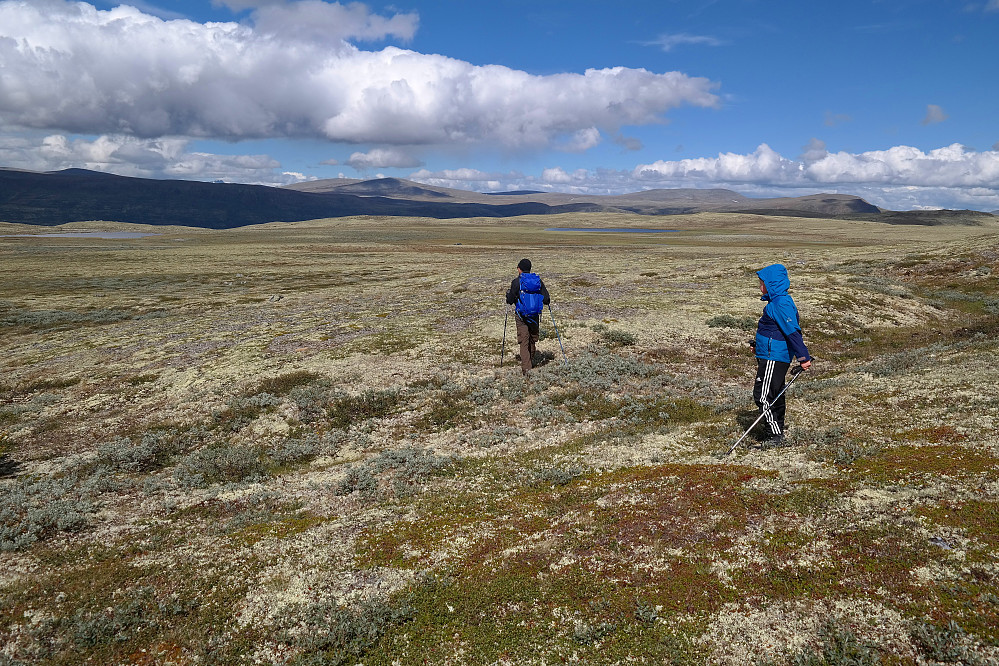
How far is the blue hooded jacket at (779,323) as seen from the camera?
1180 cm

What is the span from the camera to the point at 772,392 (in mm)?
12266

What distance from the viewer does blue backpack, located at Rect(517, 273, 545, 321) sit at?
67.2ft

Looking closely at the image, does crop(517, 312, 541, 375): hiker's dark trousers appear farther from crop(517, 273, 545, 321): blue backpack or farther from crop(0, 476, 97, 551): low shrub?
crop(0, 476, 97, 551): low shrub

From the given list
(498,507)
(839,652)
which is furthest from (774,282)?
(498,507)

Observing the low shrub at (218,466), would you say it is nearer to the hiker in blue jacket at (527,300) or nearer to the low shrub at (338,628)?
the low shrub at (338,628)

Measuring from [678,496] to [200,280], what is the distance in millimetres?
77332

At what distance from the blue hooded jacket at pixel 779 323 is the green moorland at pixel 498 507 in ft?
7.30

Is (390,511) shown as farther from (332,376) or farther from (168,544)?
(332,376)

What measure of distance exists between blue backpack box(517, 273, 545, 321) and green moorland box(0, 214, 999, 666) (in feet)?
9.55

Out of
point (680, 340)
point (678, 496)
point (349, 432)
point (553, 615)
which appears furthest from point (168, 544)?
point (680, 340)

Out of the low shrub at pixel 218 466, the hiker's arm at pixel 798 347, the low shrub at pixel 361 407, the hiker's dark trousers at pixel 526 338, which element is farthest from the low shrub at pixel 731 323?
the low shrub at pixel 218 466

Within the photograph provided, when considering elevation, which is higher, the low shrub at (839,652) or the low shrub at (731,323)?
the low shrub at (731,323)

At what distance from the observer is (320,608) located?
802cm

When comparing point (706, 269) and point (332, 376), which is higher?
point (706, 269)
